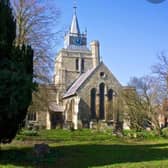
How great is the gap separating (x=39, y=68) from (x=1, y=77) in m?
17.1

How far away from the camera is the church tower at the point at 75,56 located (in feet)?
268

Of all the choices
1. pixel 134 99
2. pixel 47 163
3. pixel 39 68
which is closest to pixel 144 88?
pixel 134 99

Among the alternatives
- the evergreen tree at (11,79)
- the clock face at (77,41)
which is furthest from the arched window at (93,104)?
the evergreen tree at (11,79)

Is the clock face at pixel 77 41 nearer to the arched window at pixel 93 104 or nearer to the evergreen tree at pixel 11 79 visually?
the arched window at pixel 93 104

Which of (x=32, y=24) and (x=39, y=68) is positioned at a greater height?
(x=32, y=24)

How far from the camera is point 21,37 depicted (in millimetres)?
28359

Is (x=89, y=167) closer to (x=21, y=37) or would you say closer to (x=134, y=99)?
(x=21, y=37)

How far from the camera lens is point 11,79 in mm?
13328

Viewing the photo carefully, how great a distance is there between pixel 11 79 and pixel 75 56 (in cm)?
7151

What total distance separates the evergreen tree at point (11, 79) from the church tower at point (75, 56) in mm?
63425

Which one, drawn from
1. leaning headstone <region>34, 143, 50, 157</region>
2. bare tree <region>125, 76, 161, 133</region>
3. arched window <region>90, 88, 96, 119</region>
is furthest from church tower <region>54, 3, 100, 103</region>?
leaning headstone <region>34, 143, 50, 157</region>

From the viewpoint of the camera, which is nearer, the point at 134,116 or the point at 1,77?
the point at 1,77

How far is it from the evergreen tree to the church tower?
6342 cm

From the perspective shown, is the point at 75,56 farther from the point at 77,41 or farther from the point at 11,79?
the point at 11,79
